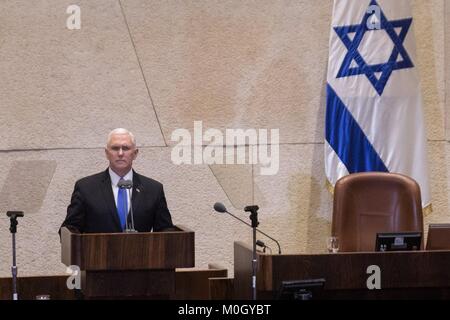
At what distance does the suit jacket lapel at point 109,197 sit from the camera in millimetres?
5512

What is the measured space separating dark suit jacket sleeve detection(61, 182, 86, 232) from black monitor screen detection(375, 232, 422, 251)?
5.82 ft

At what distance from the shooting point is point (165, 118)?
6.89 meters

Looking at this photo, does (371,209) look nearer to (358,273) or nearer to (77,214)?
(358,273)

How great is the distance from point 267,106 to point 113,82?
46.4 inches

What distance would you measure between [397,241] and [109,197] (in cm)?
175

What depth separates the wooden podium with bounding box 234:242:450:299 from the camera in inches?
184

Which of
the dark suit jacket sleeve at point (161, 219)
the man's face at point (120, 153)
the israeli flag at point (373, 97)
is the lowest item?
the dark suit jacket sleeve at point (161, 219)

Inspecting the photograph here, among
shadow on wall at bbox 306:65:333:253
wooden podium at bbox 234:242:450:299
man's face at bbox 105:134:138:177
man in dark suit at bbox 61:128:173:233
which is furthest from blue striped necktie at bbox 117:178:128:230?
shadow on wall at bbox 306:65:333:253

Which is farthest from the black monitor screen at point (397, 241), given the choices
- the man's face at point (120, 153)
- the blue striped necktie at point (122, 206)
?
the man's face at point (120, 153)

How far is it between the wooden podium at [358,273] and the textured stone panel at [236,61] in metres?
2.25

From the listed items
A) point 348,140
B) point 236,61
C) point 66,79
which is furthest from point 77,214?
point 348,140

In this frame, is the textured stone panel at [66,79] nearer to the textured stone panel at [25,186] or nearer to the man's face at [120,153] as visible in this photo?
the textured stone panel at [25,186]

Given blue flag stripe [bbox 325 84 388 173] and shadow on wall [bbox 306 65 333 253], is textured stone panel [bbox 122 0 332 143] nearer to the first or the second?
shadow on wall [bbox 306 65 333 253]
